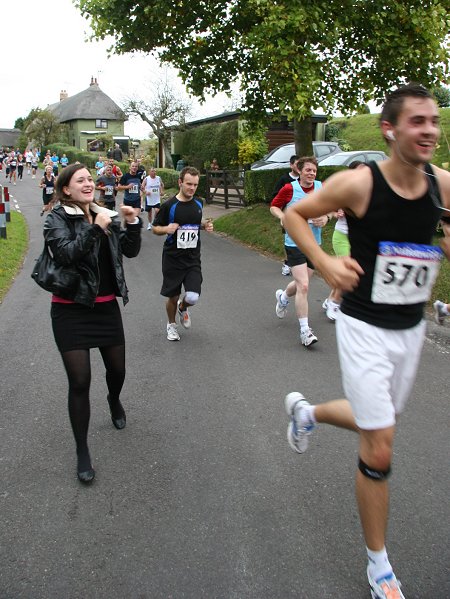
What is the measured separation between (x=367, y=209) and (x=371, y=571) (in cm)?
161

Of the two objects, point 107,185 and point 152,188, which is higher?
point 107,185

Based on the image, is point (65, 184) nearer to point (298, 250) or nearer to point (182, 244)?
point (182, 244)

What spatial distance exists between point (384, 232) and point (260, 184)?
15530 mm

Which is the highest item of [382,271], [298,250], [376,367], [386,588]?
[382,271]

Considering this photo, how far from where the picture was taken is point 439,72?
1283 centimetres

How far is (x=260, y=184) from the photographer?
700 inches

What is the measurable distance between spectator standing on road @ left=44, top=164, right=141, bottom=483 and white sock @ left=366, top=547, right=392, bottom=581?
1.83m

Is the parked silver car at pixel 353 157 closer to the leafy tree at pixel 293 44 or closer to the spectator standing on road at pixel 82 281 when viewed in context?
the leafy tree at pixel 293 44

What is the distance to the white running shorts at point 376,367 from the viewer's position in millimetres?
2574

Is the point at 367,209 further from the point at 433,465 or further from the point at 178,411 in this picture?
the point at 178,411

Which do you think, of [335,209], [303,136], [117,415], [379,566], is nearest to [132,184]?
[303,136]

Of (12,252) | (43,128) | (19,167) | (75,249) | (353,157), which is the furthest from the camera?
(43,128)

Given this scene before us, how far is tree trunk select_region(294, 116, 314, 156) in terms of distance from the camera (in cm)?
1484

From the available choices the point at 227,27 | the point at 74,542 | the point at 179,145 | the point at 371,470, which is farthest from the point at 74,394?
the point at 179,145
